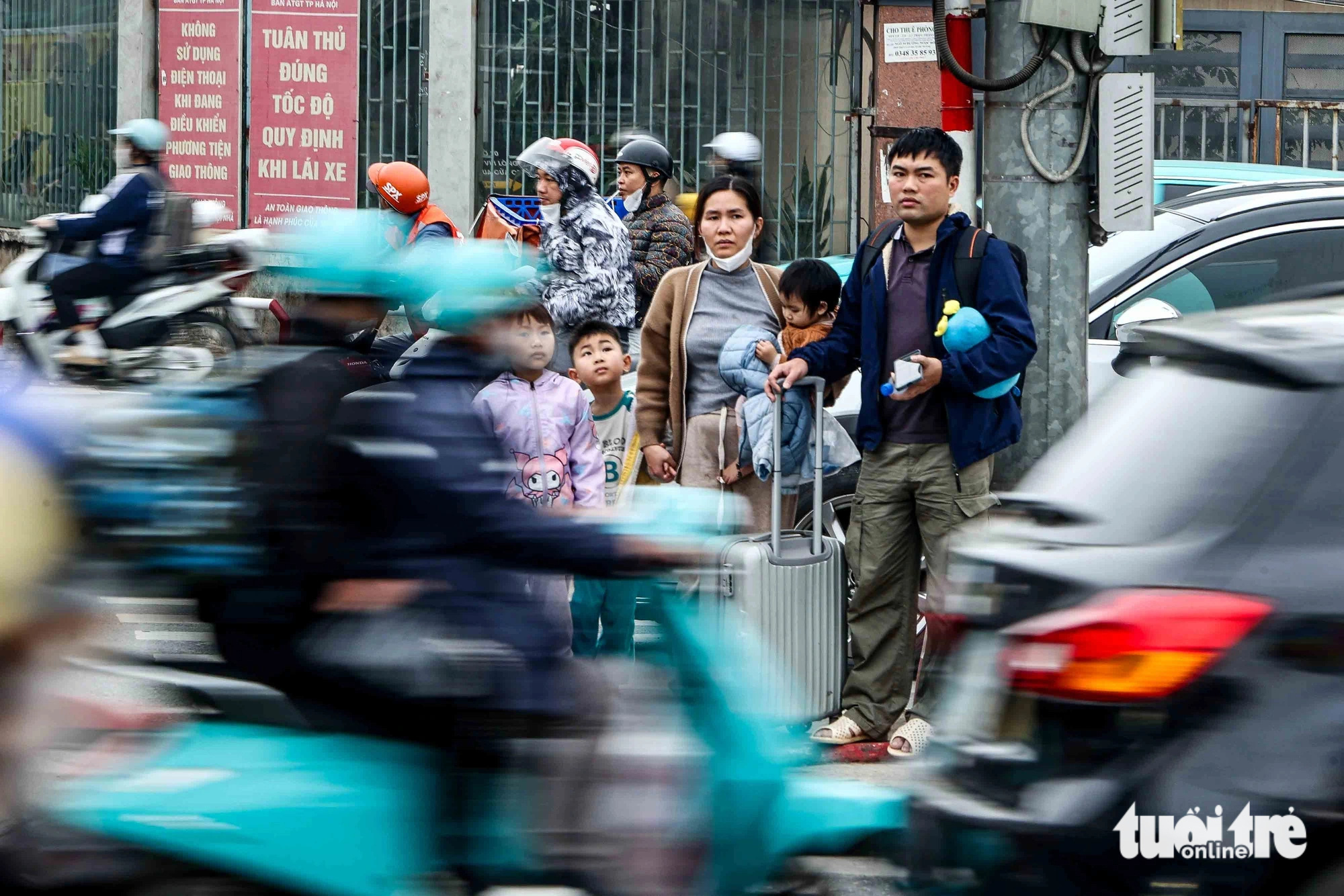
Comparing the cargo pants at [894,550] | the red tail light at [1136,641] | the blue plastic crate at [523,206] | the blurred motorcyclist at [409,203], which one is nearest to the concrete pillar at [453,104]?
the blue plastic crate at [523,206]

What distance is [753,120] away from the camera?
1360 centimetres

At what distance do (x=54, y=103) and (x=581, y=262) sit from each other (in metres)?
11.3

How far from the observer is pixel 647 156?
8141 millimetres

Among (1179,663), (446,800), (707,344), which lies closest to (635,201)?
(707,344)

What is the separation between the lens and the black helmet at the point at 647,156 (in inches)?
320

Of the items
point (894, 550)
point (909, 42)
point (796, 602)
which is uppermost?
point (909, 42)

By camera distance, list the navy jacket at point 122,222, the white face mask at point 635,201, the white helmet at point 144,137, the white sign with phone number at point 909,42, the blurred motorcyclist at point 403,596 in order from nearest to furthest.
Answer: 1. the blurred motorcyclist at point 403,596
2. the white face mask at point 635,201
3. the white sign with phone number at point 909,42
4. the navy jacket at point 122,222
5. the white helmet at point 144,137

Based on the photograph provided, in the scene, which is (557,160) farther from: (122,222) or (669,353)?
(122,222)

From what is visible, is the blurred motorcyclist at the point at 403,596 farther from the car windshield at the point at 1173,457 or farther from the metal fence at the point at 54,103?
the metal fence at the point at 54,103

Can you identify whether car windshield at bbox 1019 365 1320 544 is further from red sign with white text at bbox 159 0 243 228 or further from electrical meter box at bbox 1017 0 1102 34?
Result: red sign with white text at bbox 159 0 243 228

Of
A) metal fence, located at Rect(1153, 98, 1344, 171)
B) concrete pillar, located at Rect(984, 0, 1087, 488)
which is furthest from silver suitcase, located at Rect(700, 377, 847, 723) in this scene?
metal fence, located at Rect(1153, 98, 1344, 171)

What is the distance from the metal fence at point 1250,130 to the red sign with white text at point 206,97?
7411 mm

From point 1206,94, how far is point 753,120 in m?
3.79

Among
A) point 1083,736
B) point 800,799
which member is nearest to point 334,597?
point 800,799
